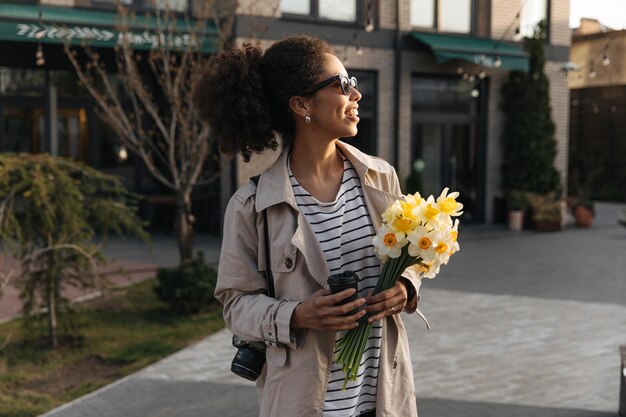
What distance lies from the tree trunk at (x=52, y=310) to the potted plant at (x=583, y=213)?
42.3 feet

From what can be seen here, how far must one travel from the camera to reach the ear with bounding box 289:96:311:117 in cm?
246

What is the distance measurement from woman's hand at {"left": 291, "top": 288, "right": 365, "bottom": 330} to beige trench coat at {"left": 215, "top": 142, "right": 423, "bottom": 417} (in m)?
0.05

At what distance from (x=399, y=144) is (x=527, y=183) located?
3159 mm

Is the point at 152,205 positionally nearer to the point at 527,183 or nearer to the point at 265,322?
the point at 527,183

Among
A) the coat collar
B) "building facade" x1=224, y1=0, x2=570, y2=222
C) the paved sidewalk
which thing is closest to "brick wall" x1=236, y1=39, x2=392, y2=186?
"building facade" x1=224, y1=0, x2=570, y2=222

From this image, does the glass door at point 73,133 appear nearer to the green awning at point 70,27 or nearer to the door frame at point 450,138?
the green awning at point 70,27

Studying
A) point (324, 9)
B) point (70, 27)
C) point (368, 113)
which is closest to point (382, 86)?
point (368, 113)

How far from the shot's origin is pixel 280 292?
94.8 inches

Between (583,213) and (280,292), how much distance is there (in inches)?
623

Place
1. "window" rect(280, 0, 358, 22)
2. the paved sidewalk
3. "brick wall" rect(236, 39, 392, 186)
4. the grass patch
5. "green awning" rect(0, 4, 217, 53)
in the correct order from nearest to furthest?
the paved sidewalk
the grass patch
"green awning" rect(0, 4, 217, 53)
"window" rect(280, 0, 358, 22)
"brick wall" rect(236, 39, 392, 186)

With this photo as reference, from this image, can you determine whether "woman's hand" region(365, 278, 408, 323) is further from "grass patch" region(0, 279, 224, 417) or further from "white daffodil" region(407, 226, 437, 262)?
"grass patch" region(0, 279, 224, 417)

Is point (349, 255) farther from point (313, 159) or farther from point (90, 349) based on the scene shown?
point (90, 349)

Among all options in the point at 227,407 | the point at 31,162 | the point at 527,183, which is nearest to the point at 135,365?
the point at 227,407

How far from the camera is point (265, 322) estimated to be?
7.59 ft
